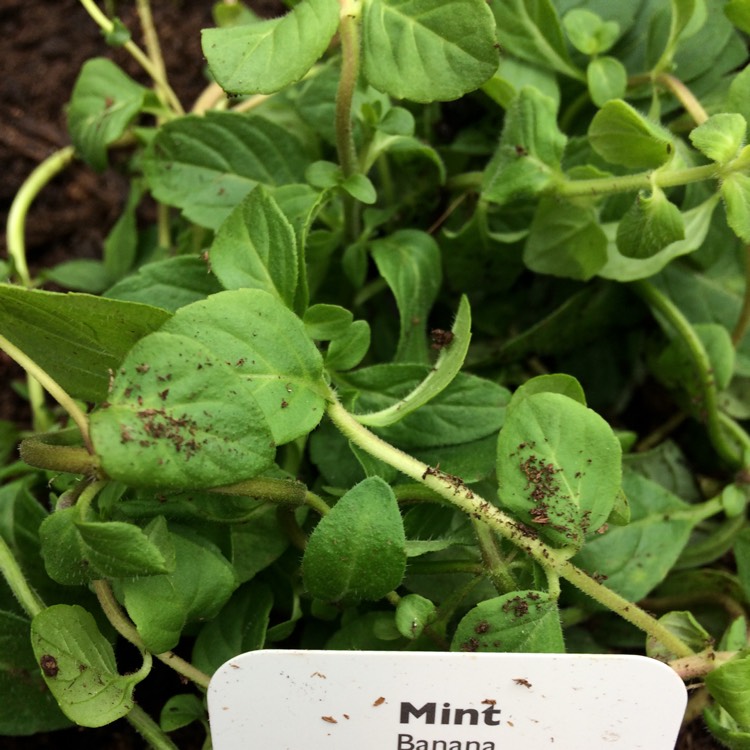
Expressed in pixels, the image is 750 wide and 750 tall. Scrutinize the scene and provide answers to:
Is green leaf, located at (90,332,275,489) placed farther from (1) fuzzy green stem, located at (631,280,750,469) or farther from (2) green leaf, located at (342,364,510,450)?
(1) fuzzy green stem, located at (631,280,750,469)

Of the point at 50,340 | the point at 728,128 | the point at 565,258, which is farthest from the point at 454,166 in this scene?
the point at 50,340

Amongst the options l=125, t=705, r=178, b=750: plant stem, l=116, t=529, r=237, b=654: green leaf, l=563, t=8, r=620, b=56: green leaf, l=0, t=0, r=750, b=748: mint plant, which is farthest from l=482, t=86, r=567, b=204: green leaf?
l=125, t=705, r=178, b=750: plant stem

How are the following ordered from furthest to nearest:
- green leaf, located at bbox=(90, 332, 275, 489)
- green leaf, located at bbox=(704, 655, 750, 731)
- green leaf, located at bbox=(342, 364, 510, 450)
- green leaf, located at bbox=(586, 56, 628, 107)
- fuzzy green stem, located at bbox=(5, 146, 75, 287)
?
fuzzy green stem, located at bbox=(5, 146, 75, 287)
green leaf, located at bbox=(586, 56, 628, 107)
green leaf, located at bbox=(342, 364, 510, 450)
green leaf, located at bbox=(704, 655, 750, 731)
green leaf, located at bbox=(90, 332, 275, 489)

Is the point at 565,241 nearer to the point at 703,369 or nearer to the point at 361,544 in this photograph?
the point at 703,369

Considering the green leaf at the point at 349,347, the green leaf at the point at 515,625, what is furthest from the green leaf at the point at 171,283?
the green leaf at the point at 515,625

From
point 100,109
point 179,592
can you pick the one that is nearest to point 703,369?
point 179,592

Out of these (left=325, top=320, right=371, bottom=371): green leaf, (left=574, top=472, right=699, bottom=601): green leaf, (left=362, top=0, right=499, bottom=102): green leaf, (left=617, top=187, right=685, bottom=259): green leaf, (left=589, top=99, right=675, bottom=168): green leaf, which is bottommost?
(left=574, top=472, right=699, bottom=601): green leaf
